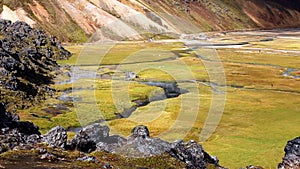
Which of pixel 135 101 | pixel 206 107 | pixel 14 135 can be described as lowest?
pixel 14 135

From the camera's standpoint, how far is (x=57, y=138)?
126 feet

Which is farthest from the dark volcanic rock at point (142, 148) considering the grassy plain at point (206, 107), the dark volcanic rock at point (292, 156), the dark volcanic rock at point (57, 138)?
the grassy plain at point (206, 107)

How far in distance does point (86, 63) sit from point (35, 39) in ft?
76.5

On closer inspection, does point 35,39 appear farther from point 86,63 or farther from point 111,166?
point 111,166

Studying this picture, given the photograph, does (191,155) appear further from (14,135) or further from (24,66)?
(24,66)

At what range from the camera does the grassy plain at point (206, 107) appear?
55844 millimetres

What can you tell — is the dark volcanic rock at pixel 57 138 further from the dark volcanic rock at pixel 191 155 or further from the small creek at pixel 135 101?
the small creek at pixel 135 101

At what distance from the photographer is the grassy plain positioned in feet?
183

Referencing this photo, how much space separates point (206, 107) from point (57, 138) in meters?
47.5

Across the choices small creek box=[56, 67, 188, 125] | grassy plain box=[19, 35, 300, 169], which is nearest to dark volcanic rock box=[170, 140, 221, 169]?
grassy plain box=[19, 35, 300, 169]

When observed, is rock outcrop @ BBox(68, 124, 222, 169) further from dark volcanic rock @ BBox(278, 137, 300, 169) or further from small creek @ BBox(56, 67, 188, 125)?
small creek @ BBox(56, 67, 188, 125)

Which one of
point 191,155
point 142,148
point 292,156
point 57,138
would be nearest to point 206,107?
point 292,156

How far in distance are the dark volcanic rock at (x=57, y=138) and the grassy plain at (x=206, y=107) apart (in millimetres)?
18846

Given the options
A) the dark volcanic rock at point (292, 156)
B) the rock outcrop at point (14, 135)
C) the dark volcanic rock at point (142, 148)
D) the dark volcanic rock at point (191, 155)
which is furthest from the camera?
the dark volcanic rock at point (292, 156)
